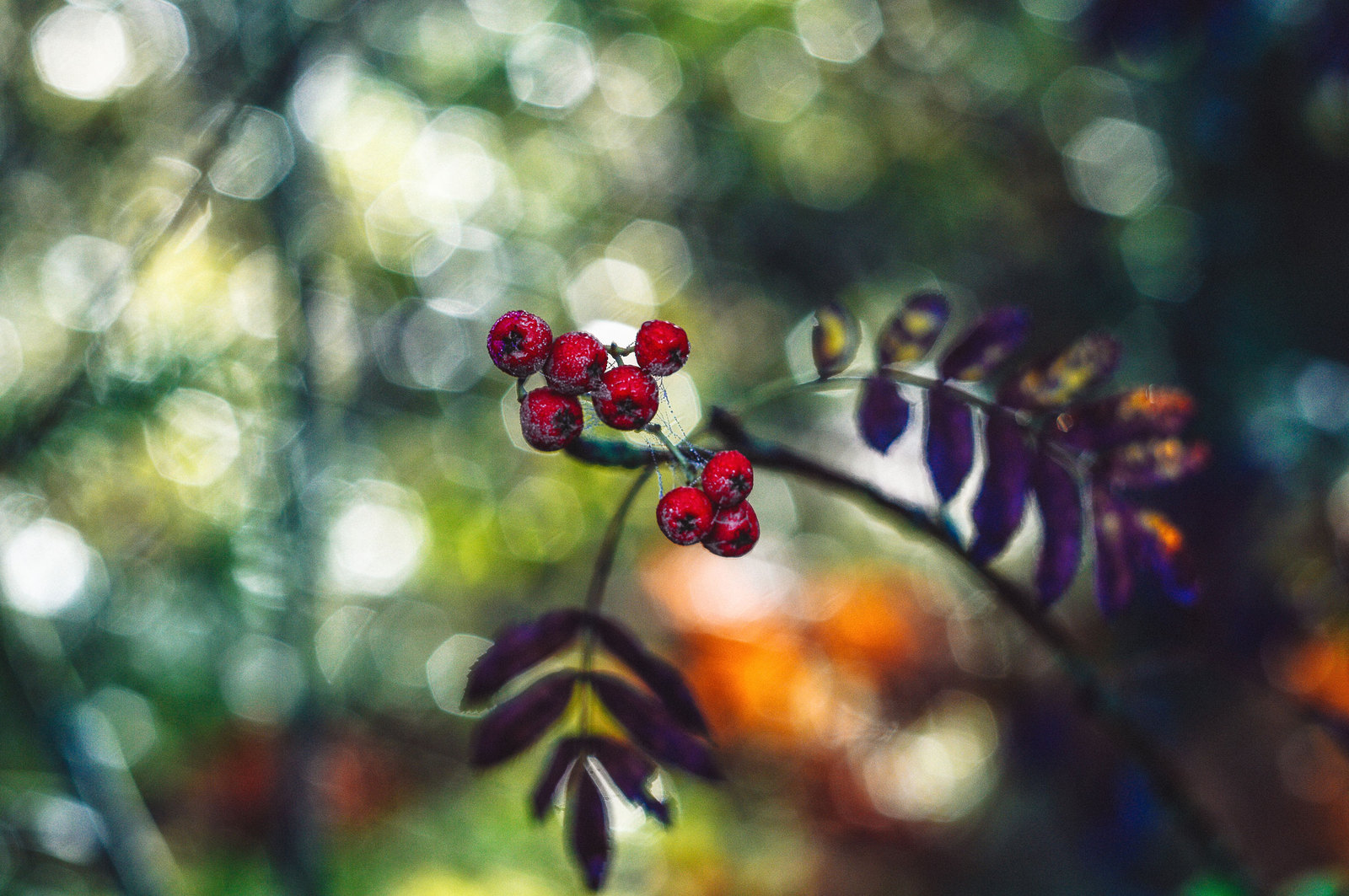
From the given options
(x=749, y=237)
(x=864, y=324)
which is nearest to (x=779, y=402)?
(x=864, y=324)

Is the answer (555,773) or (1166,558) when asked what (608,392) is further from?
(1166,558)

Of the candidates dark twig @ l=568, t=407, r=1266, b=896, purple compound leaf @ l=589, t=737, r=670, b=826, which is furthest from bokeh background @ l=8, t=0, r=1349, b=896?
purple compound leaf @ l=589, t=737, r=670, b=826

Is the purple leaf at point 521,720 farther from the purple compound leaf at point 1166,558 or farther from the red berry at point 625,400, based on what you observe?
the purple compound leaf at point 1166,558

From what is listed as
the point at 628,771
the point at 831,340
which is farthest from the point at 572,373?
the point at 628,771

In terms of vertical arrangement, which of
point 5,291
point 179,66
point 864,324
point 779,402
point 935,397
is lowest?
point 779,402

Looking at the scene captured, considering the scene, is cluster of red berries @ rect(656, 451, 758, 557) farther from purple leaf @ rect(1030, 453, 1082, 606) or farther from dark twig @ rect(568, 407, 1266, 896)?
purple leaf @ rect(1030, 453, 1082, 606)

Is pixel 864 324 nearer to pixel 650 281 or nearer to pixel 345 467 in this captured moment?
pixel 650 281

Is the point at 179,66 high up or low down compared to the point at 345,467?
up
